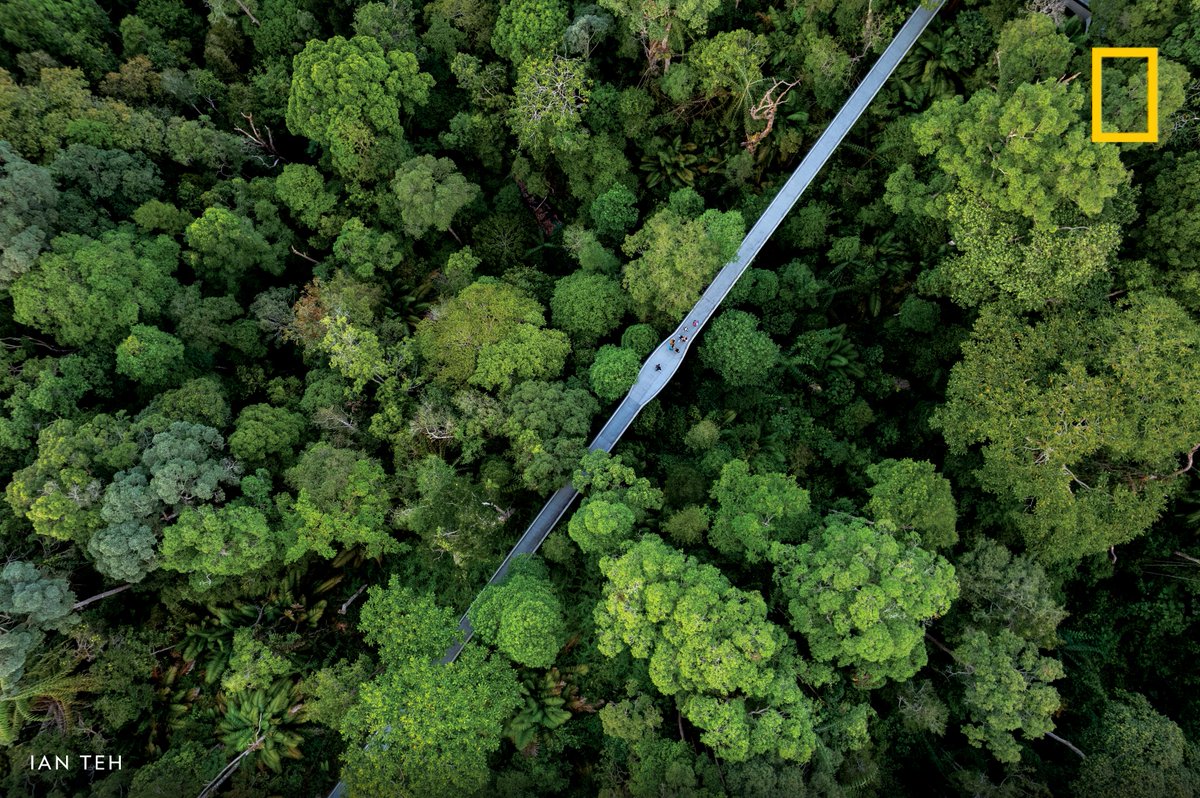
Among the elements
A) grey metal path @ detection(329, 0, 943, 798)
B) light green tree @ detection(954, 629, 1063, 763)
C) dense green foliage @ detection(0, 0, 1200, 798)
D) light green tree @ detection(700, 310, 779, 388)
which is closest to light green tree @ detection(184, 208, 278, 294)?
dense green foliage @ detection(0, 0, 1200, 798)

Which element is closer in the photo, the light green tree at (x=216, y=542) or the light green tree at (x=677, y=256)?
the light green tree at (x=216, y=542)

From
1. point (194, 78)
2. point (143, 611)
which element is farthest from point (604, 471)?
point (194, 78)

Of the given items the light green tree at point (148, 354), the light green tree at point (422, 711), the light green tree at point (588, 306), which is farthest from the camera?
the light green tree at point (588, 306)

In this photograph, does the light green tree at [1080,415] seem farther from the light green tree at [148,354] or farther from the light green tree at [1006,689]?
the light green tree at [148,354]

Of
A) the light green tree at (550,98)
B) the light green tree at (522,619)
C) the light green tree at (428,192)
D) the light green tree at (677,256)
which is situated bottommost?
the light green tree at (522,619)

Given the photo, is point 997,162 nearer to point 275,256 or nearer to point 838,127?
point 838,127

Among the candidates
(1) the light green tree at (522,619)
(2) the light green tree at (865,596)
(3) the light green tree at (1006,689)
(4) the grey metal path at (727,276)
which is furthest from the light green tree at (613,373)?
(3) the light green tree at (1006,689)
